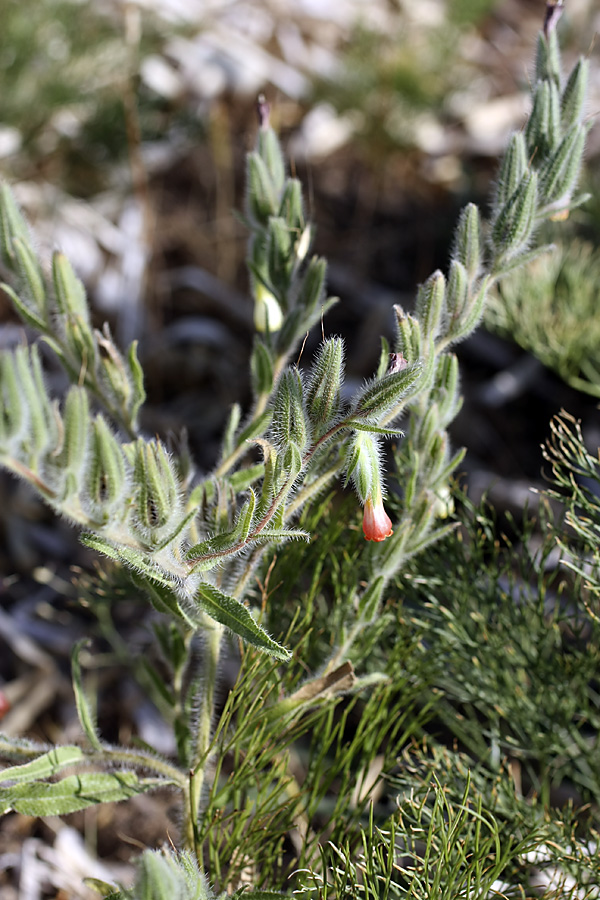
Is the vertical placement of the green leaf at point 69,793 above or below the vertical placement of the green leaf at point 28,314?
below

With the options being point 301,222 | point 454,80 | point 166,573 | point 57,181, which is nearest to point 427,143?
point 454,80

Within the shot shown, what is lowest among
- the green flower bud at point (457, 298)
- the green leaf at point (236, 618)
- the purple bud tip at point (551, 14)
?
the green leaf at point (236, 618)

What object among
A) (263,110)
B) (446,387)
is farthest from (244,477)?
(263,110)

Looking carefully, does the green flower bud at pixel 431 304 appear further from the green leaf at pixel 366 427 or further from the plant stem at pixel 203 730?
the plant stem at pixel 203 730

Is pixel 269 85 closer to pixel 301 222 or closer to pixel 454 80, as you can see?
pixel 454 80

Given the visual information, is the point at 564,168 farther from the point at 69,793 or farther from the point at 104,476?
the point at 69,793

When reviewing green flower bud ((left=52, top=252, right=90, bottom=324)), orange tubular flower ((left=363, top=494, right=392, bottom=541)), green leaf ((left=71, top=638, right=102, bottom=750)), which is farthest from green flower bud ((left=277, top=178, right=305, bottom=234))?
green leaf ((left=71, top=638, right=102, bottom=750))

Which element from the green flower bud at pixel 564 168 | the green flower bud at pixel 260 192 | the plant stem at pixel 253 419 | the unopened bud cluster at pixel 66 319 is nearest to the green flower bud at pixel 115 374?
the unopened bud cluster at pixel 66 319

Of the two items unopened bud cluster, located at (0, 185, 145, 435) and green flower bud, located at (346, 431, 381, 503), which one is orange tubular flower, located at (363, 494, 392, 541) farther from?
unopened bud cluster, located at (0, 185, 145, 435)
